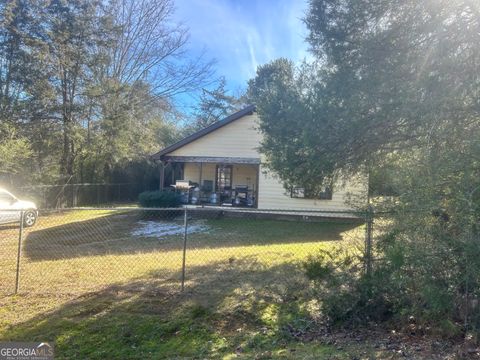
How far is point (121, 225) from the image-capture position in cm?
1463

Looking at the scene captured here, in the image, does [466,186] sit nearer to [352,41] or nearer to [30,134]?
[352,41]

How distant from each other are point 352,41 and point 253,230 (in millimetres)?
8570

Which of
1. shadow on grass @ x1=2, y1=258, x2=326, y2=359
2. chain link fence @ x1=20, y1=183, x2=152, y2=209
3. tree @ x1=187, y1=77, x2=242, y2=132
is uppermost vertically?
tree @ x1=187, y1=77, x2=242, y2=132

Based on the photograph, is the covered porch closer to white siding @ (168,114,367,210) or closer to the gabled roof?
white siding @ (168,114,367,210)

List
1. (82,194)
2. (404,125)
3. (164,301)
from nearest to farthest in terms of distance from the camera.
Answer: (164,301) < (404,125) < (82,194)

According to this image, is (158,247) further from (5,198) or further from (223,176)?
(223,176)

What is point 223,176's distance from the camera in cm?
2103

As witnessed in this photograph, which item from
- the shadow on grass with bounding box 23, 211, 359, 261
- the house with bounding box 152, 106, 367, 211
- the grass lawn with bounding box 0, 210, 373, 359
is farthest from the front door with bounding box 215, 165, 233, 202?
the grass lawn with bounding box 0, 210, 373, 359

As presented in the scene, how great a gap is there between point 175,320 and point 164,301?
2.30 ft

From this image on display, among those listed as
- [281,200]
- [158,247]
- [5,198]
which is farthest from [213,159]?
[5,198]

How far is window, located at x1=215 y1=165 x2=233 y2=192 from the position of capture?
2086cm

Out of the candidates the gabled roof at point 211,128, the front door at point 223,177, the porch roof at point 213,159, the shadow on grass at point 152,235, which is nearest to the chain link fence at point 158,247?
the shadow on grass at point 152,235

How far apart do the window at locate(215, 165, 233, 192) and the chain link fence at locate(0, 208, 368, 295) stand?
3833 millimetres

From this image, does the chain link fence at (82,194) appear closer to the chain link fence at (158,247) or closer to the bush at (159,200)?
the chain link fence at (158,247)
